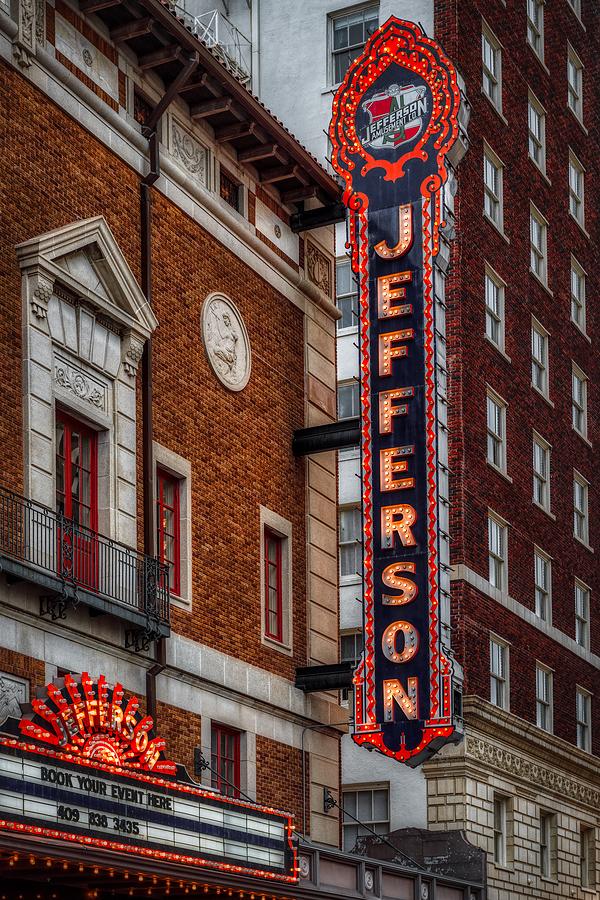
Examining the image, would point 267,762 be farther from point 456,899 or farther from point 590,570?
point 590,570

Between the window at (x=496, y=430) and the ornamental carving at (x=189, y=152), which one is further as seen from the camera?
the window at (x=496, y=430)

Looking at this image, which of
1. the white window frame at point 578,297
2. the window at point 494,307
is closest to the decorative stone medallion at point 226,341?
the window at point 494,307

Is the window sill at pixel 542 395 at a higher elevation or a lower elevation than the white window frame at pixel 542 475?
higher

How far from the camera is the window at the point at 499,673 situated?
40.2m

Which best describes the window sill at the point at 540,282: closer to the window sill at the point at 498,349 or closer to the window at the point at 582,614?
the window sill at the point at 498,349

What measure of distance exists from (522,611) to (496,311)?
7281mm

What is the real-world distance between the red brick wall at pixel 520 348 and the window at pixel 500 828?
7.92 feet

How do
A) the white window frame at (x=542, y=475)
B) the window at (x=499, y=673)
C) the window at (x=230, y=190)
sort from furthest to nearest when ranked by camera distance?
the white window frame at (x=542, y=475) < the window at (x=499, y=673) < the window at (x=230, y=190)

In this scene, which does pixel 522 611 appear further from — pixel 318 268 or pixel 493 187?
pixel 318 268

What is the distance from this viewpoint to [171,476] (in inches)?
1038

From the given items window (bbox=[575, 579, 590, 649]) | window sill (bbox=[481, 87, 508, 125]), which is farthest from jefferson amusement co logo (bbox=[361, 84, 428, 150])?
window (bbox=[575, 579, 590, 649])

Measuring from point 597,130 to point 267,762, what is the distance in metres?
29.9

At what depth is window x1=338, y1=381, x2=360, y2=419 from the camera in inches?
1687

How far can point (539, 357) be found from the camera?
4597 cm
